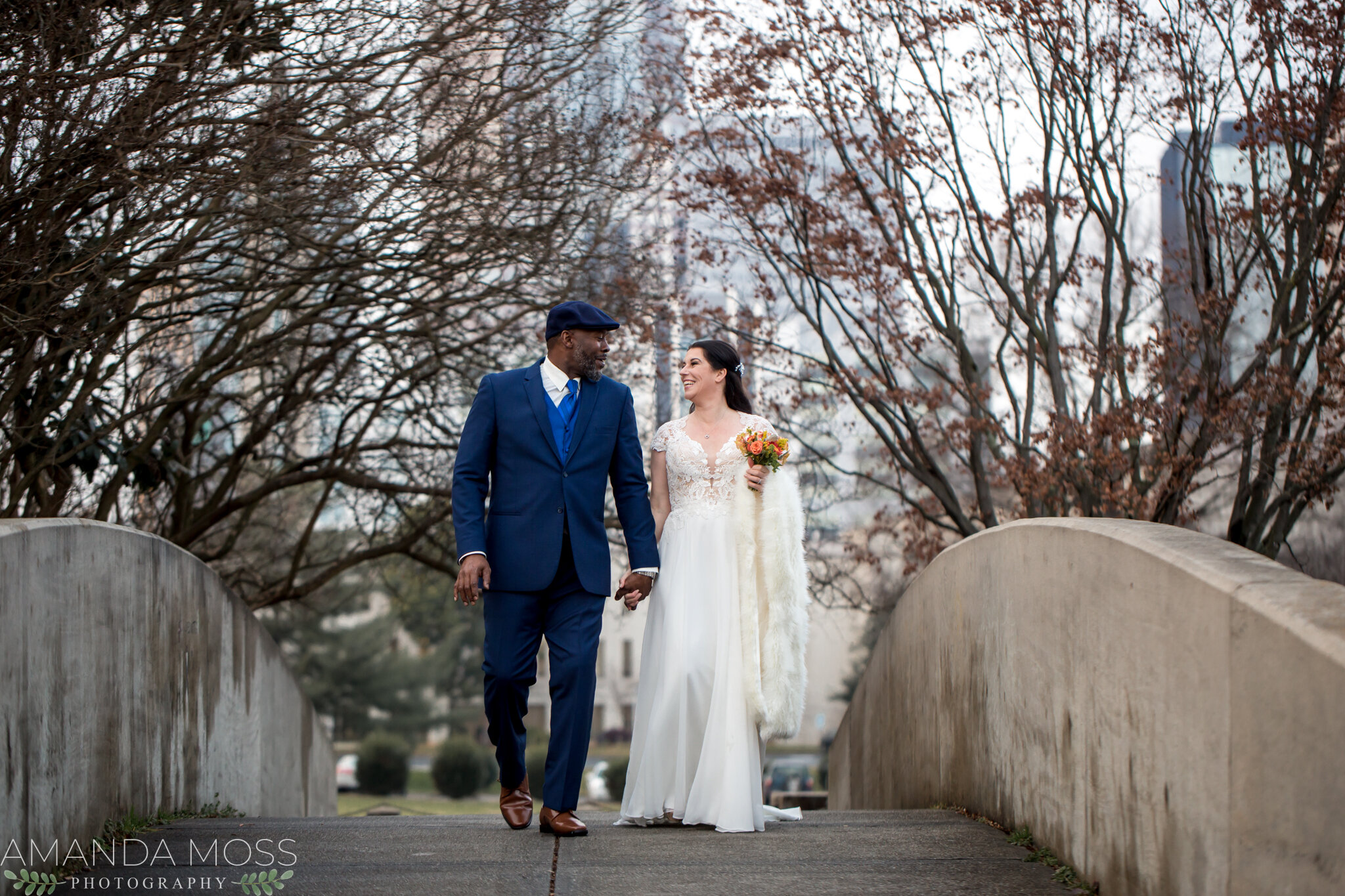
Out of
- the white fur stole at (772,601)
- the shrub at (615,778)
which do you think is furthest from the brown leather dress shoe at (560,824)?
the shrub at (615,778)

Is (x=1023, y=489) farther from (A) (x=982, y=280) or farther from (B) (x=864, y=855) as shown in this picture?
(B) (x=864, y=855)

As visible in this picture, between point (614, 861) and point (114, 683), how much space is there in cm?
227

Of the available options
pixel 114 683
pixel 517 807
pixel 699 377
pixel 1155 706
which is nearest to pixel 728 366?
pixel 699 377

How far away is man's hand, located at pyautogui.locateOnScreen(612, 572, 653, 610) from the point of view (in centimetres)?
582

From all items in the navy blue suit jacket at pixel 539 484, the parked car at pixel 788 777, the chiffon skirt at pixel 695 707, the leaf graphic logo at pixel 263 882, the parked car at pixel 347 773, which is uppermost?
the navy blue suit jacket at pixel 539 484

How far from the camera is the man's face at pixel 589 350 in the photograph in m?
5.93

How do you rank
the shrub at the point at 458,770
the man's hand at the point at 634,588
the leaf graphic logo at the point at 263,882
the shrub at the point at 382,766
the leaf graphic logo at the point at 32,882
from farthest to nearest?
the shrub at the point at 382,766 < the shrub at the point at 458,770 < the man's hand at the point at 634,588 < the leaf graphic logo at the point at 263,882 < the leaf graphic logo at the point at 32,882

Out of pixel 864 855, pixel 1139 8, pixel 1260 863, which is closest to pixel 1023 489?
pixel 1139 8

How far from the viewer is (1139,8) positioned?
34.6 ft

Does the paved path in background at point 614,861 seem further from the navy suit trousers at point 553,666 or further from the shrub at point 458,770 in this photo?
the shrub at point 458,770

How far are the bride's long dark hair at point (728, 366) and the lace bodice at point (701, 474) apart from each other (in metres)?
0.22

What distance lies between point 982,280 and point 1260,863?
9056 millimetres

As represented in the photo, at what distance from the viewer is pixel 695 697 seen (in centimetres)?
614

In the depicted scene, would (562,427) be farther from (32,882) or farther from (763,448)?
(32,882)
